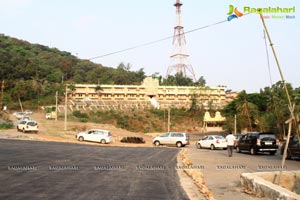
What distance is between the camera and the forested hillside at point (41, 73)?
319 ft

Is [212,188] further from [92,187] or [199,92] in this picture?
[199,92]

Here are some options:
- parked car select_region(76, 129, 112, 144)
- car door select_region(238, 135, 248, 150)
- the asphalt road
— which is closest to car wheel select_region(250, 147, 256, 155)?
car door select_region(238, 135, 248, 150)

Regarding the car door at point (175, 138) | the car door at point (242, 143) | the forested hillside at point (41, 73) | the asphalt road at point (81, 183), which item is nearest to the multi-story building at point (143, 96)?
the forested hillside at point (41, 73)

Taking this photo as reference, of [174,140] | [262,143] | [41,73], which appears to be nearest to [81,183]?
[262,143]

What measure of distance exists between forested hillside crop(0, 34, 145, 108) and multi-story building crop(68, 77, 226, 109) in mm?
7905

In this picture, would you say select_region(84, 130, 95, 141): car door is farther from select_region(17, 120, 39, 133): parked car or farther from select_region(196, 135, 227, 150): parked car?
select_region(196, 135, 227, 150): parked car

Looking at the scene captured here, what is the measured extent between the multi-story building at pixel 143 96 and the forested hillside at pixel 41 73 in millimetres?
7905

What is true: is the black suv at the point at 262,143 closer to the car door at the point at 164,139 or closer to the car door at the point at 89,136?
the car door at the point at 164,139

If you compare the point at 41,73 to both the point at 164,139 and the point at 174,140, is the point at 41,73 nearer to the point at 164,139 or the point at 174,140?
the point at 164,139

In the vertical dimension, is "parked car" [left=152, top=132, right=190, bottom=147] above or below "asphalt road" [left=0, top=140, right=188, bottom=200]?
above

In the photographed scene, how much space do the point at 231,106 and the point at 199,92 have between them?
19756 mm

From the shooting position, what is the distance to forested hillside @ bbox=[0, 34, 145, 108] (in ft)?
319

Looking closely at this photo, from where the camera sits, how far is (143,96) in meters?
112

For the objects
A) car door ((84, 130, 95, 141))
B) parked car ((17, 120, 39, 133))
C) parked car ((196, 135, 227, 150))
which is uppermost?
parked car ((17, 120, 39, 133))
